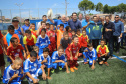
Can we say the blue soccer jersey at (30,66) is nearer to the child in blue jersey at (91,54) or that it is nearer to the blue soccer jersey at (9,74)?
the blue soccer jersey at (9,74)

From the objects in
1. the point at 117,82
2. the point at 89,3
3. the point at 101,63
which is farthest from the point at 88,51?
the point at 89,3

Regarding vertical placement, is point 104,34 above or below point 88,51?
above

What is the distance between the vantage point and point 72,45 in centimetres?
377

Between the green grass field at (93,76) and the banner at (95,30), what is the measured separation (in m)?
1.58

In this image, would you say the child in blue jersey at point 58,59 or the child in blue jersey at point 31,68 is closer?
the child in blue jersey at point 31,68

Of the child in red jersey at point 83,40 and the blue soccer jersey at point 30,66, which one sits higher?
the child in red jersey at point 83,40

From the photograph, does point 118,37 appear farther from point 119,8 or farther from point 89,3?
point 119,8

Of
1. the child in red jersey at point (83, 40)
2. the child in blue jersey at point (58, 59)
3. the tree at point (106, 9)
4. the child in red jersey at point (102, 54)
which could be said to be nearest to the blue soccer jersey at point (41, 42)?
the child in blue jersey at point (58, 59)

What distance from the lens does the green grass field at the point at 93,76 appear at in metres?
2.94

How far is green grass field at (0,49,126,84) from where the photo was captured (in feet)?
9.64

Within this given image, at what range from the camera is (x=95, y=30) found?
477 cm

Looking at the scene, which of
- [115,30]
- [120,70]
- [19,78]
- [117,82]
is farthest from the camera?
[115,30]

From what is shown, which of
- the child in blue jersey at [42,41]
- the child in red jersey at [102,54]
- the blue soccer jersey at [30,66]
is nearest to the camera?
the blue soccer jersey at [30,66]

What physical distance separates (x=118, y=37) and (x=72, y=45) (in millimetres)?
2813
